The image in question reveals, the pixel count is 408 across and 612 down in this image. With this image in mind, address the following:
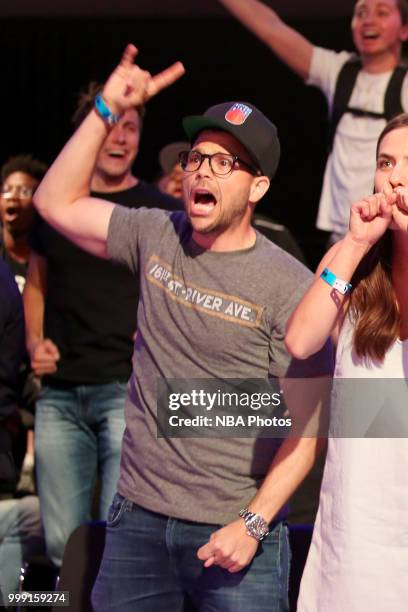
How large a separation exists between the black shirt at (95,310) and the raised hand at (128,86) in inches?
37.2

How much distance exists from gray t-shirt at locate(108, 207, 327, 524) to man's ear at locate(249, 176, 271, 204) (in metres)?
0.16

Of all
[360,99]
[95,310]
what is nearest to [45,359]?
[95,310]

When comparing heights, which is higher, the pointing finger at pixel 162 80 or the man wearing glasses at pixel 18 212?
the man wearing glasses at pixel 18 212

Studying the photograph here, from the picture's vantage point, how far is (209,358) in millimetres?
2502

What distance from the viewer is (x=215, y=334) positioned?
98.0 inches

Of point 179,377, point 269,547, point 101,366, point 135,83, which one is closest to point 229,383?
point 179,377

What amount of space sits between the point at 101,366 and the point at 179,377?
112 centimetres

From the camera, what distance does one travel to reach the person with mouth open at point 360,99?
4.19 metres

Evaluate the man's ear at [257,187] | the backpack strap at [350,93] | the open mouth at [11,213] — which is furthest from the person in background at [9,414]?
the backpack strap at [350,93]

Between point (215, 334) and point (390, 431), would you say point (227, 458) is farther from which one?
point (390, 431)

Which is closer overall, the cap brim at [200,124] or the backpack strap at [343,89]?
the cap brim at [200,124]

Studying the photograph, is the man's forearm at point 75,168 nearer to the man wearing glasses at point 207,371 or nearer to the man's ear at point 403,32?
the man wearing glasses at point 207,371

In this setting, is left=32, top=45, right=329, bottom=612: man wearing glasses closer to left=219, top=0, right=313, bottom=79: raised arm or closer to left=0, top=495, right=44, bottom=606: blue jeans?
left=0, top=495, right=44, bottom=606: blue jeans

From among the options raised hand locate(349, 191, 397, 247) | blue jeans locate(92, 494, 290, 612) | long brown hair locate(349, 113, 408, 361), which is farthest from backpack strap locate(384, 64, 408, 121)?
blue jeans locate(92, 494, 290, 612)
